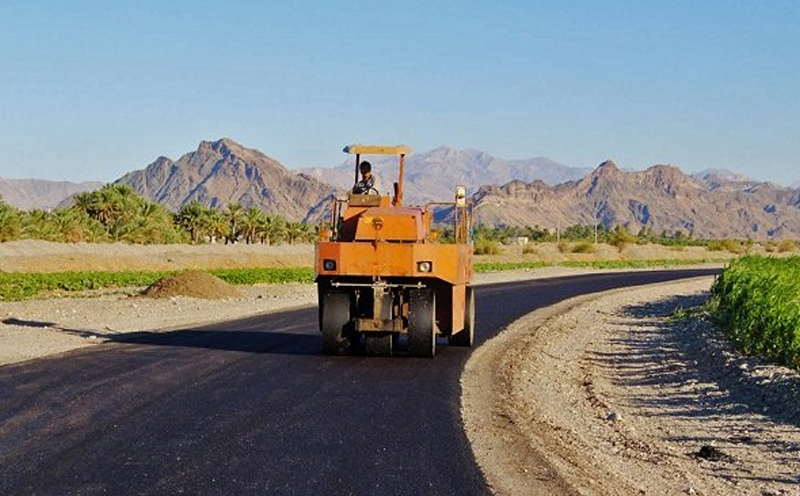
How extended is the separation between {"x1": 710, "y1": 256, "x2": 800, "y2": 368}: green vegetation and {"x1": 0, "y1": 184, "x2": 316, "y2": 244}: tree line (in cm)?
5038

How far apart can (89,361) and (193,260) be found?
54.5m

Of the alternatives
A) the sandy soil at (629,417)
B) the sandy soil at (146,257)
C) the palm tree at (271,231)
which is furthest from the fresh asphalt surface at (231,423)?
the palm tree at (271,231)

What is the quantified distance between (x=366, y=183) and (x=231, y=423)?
29.3ft

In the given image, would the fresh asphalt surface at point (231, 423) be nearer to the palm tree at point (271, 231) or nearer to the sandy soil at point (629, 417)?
the sandy soil at point (629, 417)

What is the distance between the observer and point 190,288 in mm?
38688

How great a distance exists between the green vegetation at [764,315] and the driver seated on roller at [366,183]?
736cm

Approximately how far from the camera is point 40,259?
60.4m

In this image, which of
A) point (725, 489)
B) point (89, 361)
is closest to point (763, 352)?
point (725, 489)

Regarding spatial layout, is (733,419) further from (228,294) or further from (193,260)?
(193,260)

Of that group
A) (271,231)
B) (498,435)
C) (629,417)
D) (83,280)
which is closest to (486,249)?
(271,231)

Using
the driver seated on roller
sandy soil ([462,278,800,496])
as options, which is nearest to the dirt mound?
→ sandy soil ([462,278,800,496])

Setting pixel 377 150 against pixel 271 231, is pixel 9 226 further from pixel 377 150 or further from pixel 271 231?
pixel 377 150

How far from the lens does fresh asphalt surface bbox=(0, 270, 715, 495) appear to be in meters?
9.66

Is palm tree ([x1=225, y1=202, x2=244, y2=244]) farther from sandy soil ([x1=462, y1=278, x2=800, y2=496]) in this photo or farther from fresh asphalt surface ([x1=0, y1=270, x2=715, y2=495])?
fresh asphalt surface ([x1=0, y1=270, x2=715, y2=495])
